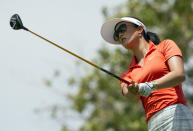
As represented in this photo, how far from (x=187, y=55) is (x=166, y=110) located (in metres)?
15.6

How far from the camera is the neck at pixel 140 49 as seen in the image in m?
4.71

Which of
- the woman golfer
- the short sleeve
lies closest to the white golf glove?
the woman golfer

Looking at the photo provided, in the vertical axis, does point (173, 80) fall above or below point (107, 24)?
below

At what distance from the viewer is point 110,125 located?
21391mm

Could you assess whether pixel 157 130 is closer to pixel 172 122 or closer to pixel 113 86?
pixel 172 122

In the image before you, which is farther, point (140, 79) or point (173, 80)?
point (140, 79)

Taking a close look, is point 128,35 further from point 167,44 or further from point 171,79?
point 171,79

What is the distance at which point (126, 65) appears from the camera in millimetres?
19109

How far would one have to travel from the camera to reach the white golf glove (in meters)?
3.96

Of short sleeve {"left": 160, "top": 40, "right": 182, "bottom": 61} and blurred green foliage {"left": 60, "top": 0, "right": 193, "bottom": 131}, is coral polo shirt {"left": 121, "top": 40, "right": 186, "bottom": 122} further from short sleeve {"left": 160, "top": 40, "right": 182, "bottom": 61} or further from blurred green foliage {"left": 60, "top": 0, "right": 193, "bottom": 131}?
blurred green foliage {"left": 60, "top": 0, "right": 193, "bottom": 131}

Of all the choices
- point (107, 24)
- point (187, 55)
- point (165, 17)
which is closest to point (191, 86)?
point (187, 55)

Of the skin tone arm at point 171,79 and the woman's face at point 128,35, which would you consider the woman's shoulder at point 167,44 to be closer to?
the skin tone arm at point 171,79

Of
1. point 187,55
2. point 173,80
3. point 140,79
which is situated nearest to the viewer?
point 173,80

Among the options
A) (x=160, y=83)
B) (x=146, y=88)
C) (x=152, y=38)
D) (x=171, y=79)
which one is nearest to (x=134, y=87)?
(x=146, y=88)
